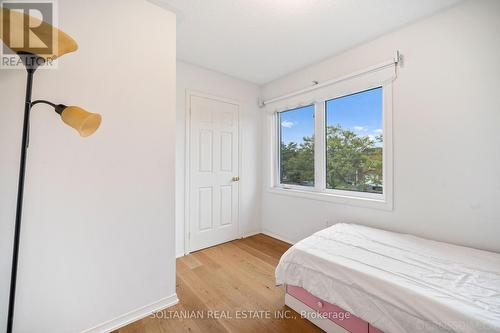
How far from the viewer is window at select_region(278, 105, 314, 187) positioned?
2828 mm

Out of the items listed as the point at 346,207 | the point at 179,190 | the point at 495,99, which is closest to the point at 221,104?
the point at 179,190

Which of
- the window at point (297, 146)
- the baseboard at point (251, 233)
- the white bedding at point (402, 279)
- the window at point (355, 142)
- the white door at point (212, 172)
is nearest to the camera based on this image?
the white bedding at point (402, 279)

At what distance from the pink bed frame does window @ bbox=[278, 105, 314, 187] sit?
1.48 m

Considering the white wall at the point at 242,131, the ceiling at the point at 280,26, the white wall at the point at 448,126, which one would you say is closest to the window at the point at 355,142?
the white wall at the point at 448,126

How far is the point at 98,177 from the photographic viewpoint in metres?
1.38

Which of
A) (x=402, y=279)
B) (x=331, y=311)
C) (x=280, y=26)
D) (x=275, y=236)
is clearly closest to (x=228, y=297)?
(x=331, y=311)

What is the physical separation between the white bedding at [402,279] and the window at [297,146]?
1240 millimetres

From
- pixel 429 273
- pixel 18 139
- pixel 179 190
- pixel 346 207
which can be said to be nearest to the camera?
pixel 18 139

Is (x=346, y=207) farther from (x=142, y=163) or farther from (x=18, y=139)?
(x=18, y=139)

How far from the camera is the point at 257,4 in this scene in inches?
64.1

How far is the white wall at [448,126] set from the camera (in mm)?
1530

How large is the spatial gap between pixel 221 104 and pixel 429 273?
2.70 meters

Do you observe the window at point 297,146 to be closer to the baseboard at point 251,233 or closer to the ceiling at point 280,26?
the ceiling at point 280,26

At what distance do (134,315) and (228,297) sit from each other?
28.3 inches
